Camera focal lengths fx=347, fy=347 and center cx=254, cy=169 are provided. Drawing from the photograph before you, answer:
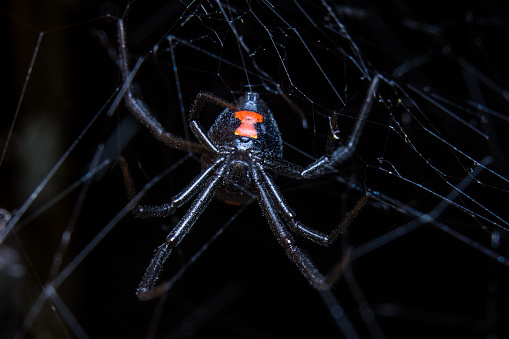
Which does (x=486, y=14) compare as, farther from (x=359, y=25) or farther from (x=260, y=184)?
(x=260, y=184)

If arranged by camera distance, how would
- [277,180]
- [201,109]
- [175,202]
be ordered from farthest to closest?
1. [277,180]
2. [175,202]
3. [201,109]

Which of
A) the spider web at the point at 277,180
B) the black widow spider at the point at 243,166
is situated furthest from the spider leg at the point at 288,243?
the spider web at the point at 277,180

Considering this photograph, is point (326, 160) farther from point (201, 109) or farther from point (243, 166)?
point (201, 109)

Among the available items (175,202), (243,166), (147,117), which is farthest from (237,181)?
(147,117)

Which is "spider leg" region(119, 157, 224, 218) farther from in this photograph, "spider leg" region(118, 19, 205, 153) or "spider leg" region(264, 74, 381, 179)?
"spider leg" region(264, 74, 381, 179)

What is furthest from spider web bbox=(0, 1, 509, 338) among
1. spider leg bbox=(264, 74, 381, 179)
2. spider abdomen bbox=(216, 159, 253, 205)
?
spider abdomen bbox=(216, 159, 253, 205)

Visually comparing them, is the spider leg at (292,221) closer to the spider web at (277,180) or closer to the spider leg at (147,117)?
the spider web at (277,180)

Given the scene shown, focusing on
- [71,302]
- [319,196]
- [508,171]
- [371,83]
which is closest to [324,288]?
[371,83]
